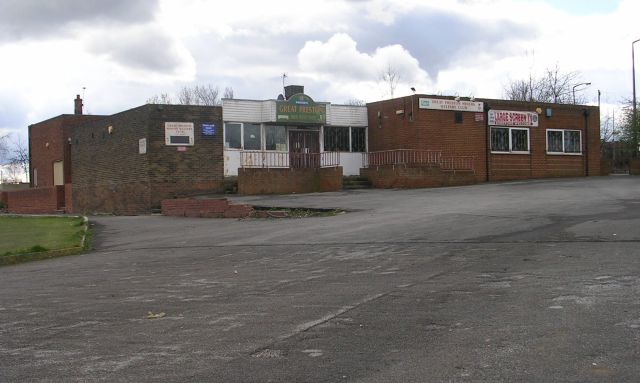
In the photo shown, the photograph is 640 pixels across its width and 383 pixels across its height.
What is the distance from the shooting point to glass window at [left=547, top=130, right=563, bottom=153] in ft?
107

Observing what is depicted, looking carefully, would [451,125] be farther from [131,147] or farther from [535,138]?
[131,147]

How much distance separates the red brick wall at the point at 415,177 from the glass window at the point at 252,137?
5436 mm

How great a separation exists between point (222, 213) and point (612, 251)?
13.3 m

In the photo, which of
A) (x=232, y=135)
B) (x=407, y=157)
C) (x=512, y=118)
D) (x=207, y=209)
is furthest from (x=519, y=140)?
(x=207, y=209)

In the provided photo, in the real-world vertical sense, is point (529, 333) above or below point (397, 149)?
below

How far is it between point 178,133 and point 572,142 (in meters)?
21.3

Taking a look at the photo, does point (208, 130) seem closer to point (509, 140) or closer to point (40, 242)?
point (40, 242)

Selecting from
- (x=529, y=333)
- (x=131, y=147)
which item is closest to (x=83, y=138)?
(x=131, y=147)

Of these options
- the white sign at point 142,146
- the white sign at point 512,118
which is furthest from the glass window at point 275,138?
the white sign at point 512,118

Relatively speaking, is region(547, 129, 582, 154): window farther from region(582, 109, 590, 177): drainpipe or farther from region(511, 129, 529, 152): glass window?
region(511, 129, 529, 152): glass window

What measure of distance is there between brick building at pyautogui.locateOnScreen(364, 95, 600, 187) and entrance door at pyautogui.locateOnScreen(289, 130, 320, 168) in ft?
8.49

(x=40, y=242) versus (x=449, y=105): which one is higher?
(x=449, y=105)

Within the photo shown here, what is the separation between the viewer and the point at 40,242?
15.1 metres

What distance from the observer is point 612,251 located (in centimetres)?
933
